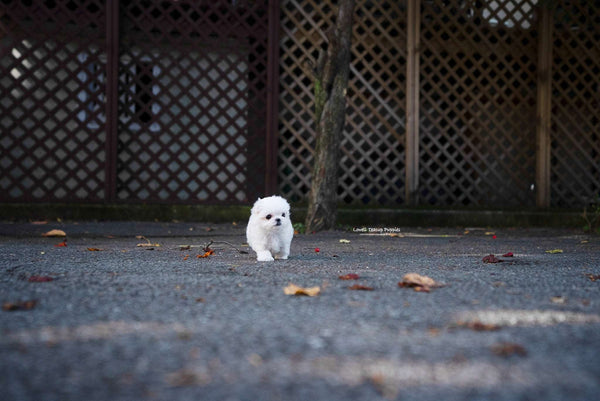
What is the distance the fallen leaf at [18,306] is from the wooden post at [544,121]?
22.4ft

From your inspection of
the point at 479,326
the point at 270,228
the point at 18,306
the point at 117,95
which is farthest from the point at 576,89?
the point at 18,306

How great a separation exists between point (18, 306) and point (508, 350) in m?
1.45

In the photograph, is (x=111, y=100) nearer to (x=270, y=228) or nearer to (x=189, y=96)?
(x=189, y=96)

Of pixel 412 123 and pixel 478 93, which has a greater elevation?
pixel 478 93

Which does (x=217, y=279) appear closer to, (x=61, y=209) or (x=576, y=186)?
(x=61, y=209)

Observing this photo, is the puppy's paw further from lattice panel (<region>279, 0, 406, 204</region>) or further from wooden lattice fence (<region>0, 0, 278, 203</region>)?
lattice panel (<region>279, 0, 406, 204</region>)

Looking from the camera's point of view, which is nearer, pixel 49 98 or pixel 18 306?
pixel 18 306

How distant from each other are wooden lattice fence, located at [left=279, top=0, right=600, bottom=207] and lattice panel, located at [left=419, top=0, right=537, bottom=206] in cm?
1

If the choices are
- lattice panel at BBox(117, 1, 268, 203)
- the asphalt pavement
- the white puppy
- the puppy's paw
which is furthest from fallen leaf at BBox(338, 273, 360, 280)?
lattice panel at BBox(117, 1, 268, 203)

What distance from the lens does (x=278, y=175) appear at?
713 cm

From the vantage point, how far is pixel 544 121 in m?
7.45

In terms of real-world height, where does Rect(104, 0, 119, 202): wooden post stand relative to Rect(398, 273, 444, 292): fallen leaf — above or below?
above

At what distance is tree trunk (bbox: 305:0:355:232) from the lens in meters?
5.48

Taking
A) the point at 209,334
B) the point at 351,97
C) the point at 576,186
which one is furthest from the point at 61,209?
the point at 576,186
